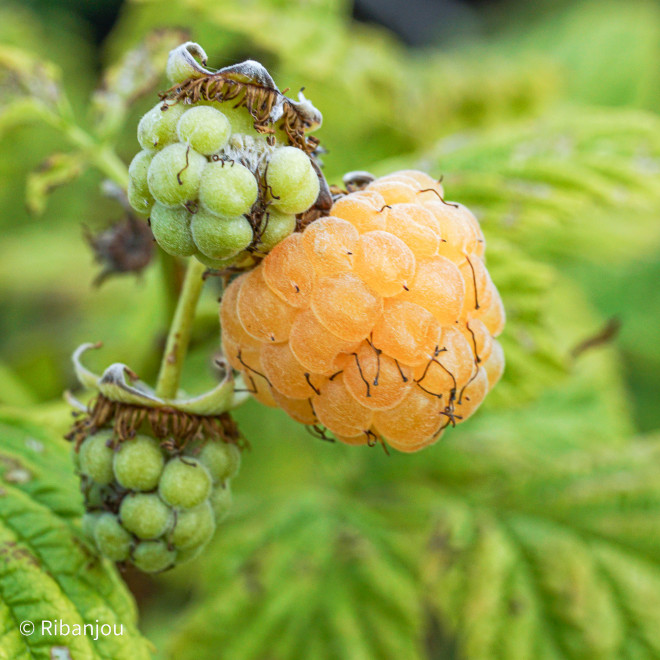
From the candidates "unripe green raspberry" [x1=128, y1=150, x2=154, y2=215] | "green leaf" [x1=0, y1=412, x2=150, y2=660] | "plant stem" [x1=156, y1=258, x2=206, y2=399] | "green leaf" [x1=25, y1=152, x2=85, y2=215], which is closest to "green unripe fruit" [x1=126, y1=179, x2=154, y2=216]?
"unripe green raspberry" [x1=128, y1=150, x2=154, y2=215]

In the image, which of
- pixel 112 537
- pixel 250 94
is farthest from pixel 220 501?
pixel 250 94

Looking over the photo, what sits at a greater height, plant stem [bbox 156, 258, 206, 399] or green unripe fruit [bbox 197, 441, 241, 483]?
plant stem [bbox 156, 258, 206, 399]

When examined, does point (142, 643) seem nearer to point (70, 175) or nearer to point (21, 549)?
point (21, 549)

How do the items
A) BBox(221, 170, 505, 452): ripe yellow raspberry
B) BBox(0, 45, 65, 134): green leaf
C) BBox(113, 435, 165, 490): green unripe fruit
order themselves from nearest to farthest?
BBox(221, 170, 505, 452): ripe yellow raspberry, BBox(113, 435, 165, 490): green unripe fruit, BBox(0, 45, 65, 134): green leaf

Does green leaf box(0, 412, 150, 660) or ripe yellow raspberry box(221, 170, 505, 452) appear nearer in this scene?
ripe yellow raspberry box(221, 170, 505, 452)

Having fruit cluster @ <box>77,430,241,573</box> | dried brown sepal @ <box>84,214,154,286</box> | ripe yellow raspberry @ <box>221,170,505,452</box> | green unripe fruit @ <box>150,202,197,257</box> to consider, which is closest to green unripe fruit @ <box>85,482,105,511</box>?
fruit cluster @ <box>77,430,241,573</box>

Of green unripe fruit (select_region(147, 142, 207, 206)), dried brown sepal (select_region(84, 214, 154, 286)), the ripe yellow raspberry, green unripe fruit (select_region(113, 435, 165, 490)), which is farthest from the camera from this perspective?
dried brown sepal (select_region(84, 214, 154, 286))

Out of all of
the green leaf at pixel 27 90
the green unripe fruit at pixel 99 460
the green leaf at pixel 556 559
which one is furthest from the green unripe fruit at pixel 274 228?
the green leaf at pixel 556 559

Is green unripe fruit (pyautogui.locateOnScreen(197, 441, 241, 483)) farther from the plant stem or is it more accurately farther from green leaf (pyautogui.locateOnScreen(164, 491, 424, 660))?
green leaf (pyautogui.locateOnScreen(164, 491, 424, 660))

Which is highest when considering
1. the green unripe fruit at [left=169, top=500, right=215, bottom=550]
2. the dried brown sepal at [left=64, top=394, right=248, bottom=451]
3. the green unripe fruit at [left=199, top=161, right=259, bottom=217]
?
the green unripe fruit at [left=199, top=161, right=259, bottom=217]
